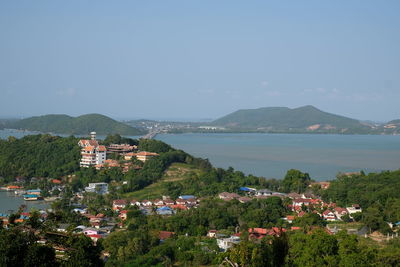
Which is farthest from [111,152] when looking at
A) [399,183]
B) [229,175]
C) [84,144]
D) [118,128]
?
[118,128]

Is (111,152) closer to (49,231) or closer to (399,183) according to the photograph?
(399,183)

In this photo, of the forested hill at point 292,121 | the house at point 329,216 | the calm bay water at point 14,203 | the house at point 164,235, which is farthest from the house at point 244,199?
the forested hill at point 292,121

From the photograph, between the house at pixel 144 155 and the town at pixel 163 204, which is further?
the house at pixel 144 155

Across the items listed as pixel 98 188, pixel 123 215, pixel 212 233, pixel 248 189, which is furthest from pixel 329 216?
pixel 98 188

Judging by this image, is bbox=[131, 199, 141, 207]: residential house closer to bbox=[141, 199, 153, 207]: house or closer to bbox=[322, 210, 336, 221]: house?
bbox=[141, 199, 153, 207]: house

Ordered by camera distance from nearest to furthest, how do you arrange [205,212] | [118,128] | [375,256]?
[375,256], [205,212], [118,128]

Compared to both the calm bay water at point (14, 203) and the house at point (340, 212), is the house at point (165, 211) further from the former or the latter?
the house at point (340, 212)

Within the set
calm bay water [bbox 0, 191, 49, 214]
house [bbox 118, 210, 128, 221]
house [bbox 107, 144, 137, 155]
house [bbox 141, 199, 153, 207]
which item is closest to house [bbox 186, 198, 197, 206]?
house [bbox 141, 199, 153, 207]
